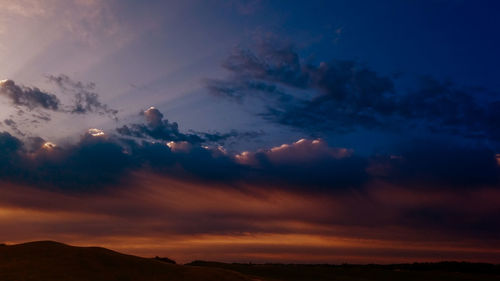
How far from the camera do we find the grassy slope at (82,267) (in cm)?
2723

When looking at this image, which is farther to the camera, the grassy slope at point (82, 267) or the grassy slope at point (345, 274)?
the grassy slope at point (345, 274)

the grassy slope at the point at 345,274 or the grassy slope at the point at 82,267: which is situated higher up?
the grassy slope at the point at 82,267

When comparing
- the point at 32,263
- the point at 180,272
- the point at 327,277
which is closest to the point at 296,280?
the point at 327,277

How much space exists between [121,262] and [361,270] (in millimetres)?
38367

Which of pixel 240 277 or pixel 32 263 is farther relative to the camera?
pixel 240 277

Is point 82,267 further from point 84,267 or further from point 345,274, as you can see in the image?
point 345,274

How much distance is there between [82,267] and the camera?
29.5 m

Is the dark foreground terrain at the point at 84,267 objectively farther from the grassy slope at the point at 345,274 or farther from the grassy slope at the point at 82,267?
the grassy slope at the point at 345,274

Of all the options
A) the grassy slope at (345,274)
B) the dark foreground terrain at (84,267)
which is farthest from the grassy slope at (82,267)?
the grassy slope at (345,274)

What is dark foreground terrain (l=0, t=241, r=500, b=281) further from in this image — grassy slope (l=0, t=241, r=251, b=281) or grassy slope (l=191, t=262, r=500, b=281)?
grassy slope (l=191, t=262, r=500, b=281)

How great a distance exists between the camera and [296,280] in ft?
156

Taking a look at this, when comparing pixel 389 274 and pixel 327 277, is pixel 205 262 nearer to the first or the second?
pixel 327 277

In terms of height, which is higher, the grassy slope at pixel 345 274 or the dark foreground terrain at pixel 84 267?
the dark foreground terrain at pixel 84 267

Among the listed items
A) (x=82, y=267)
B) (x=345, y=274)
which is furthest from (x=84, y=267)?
(x=345, y=274)
